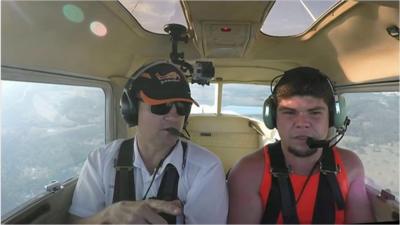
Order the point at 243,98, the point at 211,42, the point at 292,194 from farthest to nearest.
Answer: the point at 243,98
the point at 211,42
the point at 292,194

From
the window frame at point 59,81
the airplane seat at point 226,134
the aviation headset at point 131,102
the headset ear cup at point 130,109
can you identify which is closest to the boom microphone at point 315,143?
the aviation headset at point 131,102

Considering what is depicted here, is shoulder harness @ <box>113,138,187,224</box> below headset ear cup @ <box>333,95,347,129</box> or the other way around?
below

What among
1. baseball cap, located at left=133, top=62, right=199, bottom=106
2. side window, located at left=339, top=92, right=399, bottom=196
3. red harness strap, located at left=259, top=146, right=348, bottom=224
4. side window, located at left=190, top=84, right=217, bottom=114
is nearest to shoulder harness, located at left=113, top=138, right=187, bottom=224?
baseball cap, located at left=133, top=62, right=199, bottom=106

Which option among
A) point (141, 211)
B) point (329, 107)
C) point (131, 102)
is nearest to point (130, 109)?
point (131, 102)

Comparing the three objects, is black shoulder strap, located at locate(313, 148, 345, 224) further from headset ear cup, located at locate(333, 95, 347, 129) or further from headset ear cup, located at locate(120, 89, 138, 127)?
headset ear cup, located at locate(120, 89, 138, 127)

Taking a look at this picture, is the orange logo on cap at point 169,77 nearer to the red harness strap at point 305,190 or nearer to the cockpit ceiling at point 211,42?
the cockpit ceiling at point 211,42

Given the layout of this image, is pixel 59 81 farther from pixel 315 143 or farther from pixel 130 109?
pixel 315 143
